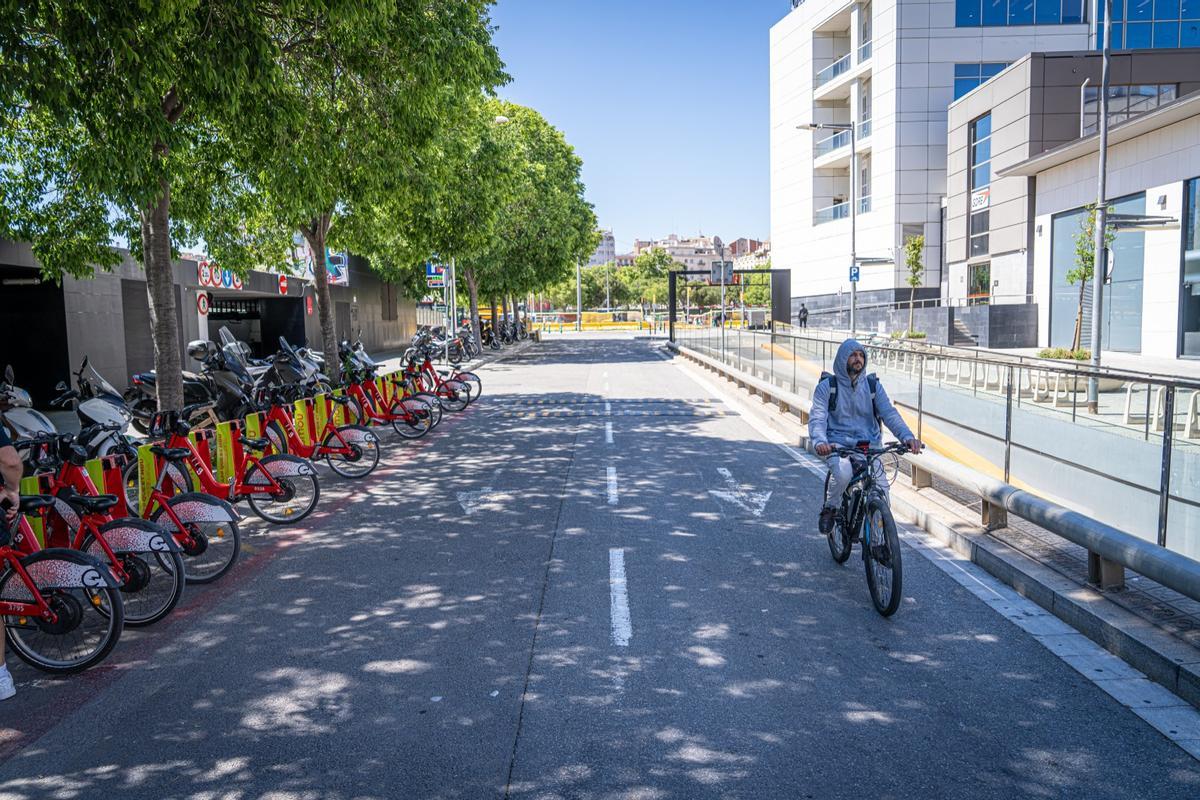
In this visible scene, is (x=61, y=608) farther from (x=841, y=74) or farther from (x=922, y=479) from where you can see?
(x=841, y=74)

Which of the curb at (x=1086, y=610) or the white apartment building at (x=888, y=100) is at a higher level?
the white apartment building at (x=888, y=100)

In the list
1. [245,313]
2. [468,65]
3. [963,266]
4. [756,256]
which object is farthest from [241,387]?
[756,256]

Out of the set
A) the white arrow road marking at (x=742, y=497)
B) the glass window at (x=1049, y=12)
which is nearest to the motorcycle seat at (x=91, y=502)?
the white arrow road marking at (x=742, y=497)

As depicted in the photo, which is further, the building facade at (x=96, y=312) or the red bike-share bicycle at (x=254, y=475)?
the building facade at (x=96, y=312)

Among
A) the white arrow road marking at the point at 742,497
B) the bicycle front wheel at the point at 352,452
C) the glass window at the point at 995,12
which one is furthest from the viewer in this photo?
the glass window at the point at 995,12

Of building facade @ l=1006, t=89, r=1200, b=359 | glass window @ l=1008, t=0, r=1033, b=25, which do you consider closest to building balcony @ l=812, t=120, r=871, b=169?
glass window @ l=1008, t=0, r=1033, b=25

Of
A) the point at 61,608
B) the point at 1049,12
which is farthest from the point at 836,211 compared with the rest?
the point at 61,608

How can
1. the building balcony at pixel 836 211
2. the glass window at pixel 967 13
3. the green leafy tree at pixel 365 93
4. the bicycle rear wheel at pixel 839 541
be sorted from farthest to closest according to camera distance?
the building balcony at pixel 836 211 < the glass window at pixel 967 13 < the green leafy tree at pixel 365 93 < the bicycle rear wheel at pixel 839 541

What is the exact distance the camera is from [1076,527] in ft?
19.5

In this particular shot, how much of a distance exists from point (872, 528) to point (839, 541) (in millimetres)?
1147

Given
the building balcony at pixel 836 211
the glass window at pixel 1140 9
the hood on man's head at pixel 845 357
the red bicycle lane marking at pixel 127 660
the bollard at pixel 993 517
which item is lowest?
the red bicycle lane marking at pixel 127 660

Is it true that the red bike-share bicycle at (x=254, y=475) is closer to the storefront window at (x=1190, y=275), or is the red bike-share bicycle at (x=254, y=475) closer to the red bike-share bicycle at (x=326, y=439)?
the red bike-share bicycle at (x=326, y=439)

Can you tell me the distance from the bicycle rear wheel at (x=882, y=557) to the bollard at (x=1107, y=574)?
129 centimetres

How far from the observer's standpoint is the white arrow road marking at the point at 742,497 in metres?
9.24
